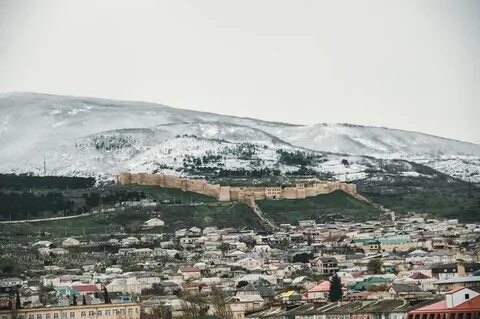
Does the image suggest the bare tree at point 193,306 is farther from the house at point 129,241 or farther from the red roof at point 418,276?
the house at point 129,241

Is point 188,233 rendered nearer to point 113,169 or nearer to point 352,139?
point 113,169

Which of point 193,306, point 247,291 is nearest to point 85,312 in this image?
point 193,306

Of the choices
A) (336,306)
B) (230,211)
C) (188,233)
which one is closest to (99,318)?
(336,306)

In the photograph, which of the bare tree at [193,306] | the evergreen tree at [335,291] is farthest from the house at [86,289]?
the evergreen tree at [335,291]

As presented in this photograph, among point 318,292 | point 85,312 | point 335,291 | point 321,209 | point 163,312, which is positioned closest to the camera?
point 85,312

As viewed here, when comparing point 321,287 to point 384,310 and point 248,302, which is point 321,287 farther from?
point 384,310

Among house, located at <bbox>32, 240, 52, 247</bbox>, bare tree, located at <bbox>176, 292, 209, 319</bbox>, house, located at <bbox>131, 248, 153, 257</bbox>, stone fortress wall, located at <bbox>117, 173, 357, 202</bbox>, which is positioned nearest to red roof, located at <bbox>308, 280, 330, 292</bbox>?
bare tree, located at <bbox>176, 292, 209, 319</bbox>
